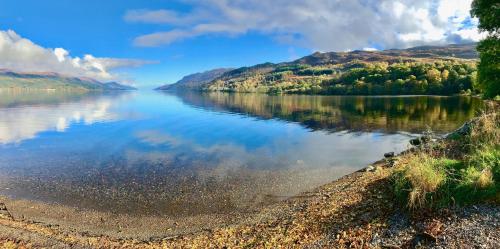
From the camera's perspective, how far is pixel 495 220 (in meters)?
14.6

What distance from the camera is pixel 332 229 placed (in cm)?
1806

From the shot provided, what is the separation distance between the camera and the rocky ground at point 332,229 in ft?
48.9

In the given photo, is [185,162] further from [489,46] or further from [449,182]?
[489,46]

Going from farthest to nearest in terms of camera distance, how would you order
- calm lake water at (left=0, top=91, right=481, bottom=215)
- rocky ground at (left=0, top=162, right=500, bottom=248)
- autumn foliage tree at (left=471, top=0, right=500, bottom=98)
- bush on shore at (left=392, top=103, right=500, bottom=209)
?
1. autumn foliage tree at (left=471, top=0, right=500, bottom=98)
2. calm lake water at (left=0, top=91, right=481, bottom=215)
3. bush on shore at (left=392, top=103, right=500, bottom=209)
4. rocky ground at (left=0, top=162, right=500, bottom=248)

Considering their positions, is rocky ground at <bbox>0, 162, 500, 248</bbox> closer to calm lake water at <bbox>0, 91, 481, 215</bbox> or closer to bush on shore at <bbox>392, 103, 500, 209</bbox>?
bush on shore at <bbox>392, 103, 500, 209</bbox>

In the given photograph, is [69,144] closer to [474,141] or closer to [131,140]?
[131,140]

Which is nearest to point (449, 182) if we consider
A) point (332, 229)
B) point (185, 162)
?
Answer: point (332, 229)

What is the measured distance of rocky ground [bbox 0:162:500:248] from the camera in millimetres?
14914

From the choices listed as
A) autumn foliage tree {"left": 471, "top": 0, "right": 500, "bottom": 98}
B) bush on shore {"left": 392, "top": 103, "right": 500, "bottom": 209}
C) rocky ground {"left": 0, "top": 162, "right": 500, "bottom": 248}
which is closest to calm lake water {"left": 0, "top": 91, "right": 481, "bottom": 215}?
rocky ground {"left": 0, "top": 162, "right": 500, "bottom": 248}

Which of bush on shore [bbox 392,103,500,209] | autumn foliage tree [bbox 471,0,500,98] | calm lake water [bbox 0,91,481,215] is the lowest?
calm lake water [bbox 0,91,481,215]

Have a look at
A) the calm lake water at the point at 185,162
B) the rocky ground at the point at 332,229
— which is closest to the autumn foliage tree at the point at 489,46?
the calm lake water at the point at 185,162

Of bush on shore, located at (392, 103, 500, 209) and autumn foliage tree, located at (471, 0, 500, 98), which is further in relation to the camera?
autumn foliage tree, located at (471, 0, 500, 98)

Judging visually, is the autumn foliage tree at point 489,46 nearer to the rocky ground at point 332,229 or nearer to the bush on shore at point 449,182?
the bush on shore at point 449,182

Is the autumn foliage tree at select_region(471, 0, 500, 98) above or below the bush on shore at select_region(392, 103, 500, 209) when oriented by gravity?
above
